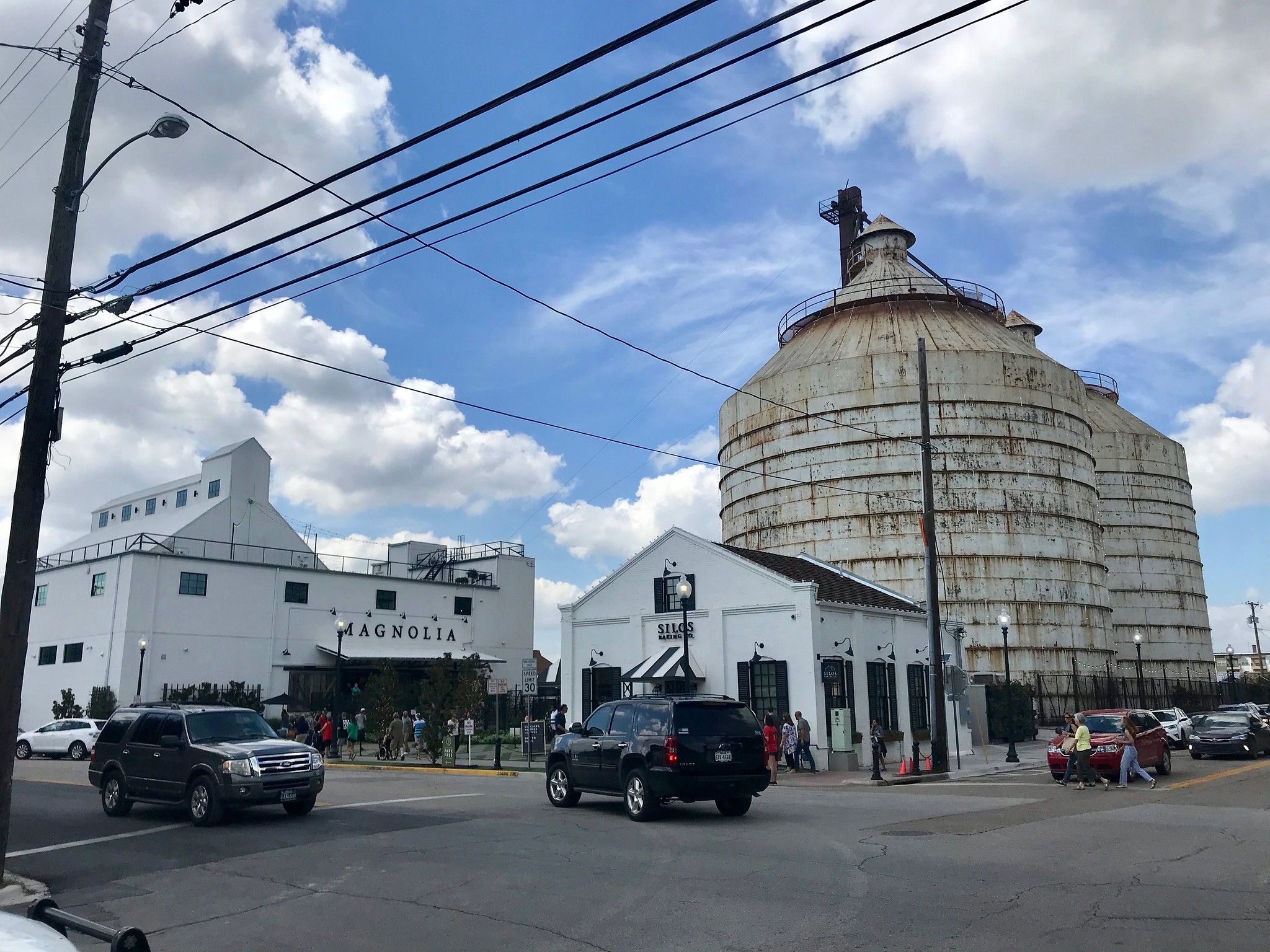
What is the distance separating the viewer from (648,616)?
33.1m

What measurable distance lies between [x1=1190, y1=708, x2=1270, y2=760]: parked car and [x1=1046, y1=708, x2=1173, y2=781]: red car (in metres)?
6.67

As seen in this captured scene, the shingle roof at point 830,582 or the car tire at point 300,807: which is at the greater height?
the shingle roof at point 830,582

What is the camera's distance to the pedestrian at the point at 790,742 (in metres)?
27.6

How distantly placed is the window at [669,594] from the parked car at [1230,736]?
1681cm

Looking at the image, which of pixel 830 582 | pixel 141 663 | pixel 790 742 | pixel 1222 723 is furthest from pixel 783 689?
pixel 141 663

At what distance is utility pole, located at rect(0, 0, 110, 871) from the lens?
11688 millimetres

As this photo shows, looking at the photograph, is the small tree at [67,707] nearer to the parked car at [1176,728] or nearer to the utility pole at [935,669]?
the utility pole at [935,669]

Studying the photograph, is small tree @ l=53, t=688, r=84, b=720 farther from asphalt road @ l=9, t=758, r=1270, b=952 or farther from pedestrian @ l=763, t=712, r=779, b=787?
pedestrian @ l=763, t=712, r=779, b=787

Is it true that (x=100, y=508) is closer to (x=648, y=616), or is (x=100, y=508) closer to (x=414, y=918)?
(x=648, y=616)

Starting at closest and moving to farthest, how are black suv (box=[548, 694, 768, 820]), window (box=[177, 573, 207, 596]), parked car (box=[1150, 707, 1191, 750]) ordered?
1. black suv (box=[548, 694, 768, 820])
2. parked car (box=[1150, 707, 1191, 750])
3. window (box=[177, 573, 207, 596])

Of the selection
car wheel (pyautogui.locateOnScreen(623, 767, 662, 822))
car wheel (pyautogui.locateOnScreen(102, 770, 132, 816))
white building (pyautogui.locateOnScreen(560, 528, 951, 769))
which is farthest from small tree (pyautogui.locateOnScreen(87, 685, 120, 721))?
car wheel (pyautogui.locateOnScreen(623, 767, 662, 822))

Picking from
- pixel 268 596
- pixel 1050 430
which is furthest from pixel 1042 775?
pixel 268 596

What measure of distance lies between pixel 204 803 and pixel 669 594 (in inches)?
743

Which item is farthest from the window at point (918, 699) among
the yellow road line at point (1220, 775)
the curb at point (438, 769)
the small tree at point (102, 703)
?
the small tree at point (102, 703)
